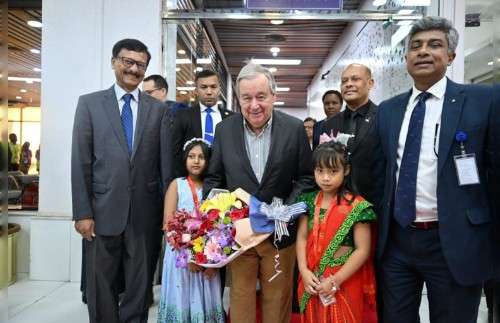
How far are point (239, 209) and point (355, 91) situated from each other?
48.4 inches

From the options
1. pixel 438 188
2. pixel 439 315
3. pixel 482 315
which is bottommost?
pixel 482 315

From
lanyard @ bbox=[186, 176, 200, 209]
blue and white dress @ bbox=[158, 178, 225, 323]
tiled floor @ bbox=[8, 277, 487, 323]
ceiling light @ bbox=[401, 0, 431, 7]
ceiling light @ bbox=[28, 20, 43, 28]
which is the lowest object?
tiled floor @ bbox=[8, 277, 487, 323]

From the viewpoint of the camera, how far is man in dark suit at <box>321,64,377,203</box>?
238 centimetres

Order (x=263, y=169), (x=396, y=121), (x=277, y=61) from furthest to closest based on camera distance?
1. (x=277, y=61)
2. (x=263, y=169)
3. (x=396, y=121)

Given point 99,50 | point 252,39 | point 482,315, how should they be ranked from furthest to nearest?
point 252,39
point 99,50
point 482,315

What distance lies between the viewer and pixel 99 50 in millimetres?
4156

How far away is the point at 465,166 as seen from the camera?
1.70m

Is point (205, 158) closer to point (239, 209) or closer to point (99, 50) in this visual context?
point (239, 209)

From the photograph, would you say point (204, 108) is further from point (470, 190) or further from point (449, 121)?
point (470, 190)

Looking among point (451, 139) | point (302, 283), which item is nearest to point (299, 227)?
point (302, 283)

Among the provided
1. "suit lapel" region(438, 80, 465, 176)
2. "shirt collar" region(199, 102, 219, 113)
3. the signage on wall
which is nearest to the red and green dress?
"suit lapel" region(438, 80, 465, 176)

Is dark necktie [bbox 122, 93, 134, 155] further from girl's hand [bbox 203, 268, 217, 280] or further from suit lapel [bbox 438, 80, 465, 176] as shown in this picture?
suit lapel [bbox 438, 80, 465, 176]

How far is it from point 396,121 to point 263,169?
70 centimetres

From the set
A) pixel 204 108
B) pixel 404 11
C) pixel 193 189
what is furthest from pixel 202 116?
pixel 404 11
